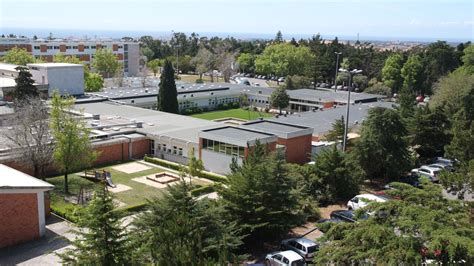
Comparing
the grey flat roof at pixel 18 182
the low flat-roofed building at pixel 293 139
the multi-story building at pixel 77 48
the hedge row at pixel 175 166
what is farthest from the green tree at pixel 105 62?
the grey flat roof at pixel 18 182

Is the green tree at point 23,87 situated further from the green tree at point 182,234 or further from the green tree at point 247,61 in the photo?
the green tree at point 247,61

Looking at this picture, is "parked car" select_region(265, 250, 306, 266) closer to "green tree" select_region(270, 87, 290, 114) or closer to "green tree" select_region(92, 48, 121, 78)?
"green tree" select_region(270, 87, 290, 114)

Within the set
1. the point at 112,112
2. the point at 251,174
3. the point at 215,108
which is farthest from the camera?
the point at 215,108

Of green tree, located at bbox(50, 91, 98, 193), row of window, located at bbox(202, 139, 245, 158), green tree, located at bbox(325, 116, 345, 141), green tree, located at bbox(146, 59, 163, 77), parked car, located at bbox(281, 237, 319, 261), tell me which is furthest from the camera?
green tree, located at bbox(146, 59, 163, 77)

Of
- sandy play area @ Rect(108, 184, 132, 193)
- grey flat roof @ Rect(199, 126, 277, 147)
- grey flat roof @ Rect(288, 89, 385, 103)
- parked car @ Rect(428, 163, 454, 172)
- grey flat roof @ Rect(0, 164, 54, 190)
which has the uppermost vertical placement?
grey flat roof @ Rect(288, 89, 385, 103)

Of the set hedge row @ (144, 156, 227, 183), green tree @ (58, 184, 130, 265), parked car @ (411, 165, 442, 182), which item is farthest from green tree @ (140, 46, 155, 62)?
green tree @ (58, 184, 130, 265)

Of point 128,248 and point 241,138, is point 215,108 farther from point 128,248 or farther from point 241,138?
point 128,248

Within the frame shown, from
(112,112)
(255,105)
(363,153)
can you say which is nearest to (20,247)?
(363,153)
